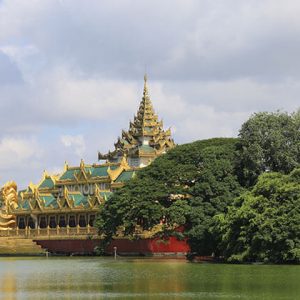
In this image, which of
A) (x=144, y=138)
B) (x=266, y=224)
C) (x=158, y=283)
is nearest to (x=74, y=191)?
(x=144, y=138)

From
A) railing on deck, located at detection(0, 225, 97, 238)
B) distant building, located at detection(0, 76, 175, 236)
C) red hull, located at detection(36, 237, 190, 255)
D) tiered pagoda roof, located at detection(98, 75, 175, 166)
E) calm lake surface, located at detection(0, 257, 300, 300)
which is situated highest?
tiered pagoda roof, located at detection(98, 75, 175, 166)

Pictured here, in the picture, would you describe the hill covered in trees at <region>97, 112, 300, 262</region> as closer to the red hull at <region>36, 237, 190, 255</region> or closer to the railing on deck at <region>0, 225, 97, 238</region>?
the red hull at <region>36, 237, 190, 255</region>

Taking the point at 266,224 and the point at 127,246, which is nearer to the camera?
the point at 266,224

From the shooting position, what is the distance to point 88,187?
9050 centimetres

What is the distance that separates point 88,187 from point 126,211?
81.3 ft

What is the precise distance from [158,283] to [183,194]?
90.6 ft

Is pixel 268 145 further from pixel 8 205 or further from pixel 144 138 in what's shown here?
pixel 144 138

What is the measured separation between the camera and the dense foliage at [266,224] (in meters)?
50.7

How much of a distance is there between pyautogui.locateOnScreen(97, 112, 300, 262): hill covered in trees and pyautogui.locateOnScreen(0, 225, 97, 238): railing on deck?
1226cm

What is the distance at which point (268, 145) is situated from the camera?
64875mm

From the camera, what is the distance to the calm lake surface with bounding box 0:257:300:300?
33438 mm

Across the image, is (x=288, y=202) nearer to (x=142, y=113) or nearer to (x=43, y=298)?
(x=43, y=298)

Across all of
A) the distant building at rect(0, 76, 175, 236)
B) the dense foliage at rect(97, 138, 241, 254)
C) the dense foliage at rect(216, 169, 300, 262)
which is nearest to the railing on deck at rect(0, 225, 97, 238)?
the distant building at rect(0, 76, 175, 236)

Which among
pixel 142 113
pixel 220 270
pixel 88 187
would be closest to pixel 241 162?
pixel 220 270
